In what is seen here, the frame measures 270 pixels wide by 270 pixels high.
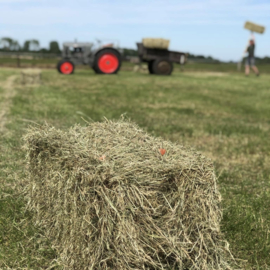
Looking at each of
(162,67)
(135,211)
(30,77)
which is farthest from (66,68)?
(135,211)

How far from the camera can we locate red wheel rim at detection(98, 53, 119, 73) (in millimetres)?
18536

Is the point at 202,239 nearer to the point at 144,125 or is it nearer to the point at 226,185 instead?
the point at 226,185

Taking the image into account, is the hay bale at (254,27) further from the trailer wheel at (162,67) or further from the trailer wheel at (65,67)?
the trailer wheel at (65,67)

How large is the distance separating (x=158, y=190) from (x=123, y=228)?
1.14 ft

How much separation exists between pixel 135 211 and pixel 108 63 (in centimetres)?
1718

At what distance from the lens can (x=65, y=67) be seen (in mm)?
18922

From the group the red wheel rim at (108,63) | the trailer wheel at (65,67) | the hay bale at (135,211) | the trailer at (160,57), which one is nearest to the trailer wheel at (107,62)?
the red wheel rim at (108,63)

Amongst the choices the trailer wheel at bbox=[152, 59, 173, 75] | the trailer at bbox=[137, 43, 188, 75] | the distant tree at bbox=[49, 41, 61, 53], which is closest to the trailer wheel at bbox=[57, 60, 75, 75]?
the trailer at bbox=[137, 43, 188, 75]

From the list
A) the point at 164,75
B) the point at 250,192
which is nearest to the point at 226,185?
the point at 250,192

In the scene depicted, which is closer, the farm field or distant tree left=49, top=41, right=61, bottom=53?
the farm field

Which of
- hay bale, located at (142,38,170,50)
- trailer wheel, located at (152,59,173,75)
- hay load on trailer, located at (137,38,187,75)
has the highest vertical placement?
hay bale, located at (142,38,170,50)

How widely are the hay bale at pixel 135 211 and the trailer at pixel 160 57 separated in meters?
17.6

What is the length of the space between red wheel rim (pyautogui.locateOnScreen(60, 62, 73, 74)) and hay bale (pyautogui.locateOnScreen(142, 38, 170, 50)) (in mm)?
4342

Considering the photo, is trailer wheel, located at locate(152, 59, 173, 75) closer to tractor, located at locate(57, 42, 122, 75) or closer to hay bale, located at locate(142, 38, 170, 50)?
hay bale, located at locate(142, 38, 170, 50)
